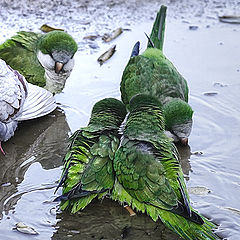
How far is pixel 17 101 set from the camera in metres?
4.79

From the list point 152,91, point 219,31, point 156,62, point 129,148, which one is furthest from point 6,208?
point 219,31

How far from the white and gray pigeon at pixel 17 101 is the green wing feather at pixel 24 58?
1.01 feet

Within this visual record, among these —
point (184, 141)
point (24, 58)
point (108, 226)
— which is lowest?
point (184, 141)

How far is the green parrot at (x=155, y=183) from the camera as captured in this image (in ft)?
10.9

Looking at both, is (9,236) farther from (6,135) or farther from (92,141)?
(6,135)

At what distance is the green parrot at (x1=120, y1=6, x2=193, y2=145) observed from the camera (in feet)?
15.5

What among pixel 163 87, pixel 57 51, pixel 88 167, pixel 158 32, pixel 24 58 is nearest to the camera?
pixel 88 167

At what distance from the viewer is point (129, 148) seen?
12.0ft

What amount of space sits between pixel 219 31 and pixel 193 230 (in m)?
4.69

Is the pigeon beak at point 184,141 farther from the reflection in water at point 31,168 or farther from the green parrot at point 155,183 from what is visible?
the reflection in water at point 31,168

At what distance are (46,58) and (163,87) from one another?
1348mm

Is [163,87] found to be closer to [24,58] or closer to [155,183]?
[24,58]

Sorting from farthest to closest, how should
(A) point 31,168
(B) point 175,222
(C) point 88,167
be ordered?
(A) point 31,168 → (C) point 88,167 → (B) point 175,222

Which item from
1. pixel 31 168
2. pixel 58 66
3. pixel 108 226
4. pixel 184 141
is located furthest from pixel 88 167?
pixel 58 66
